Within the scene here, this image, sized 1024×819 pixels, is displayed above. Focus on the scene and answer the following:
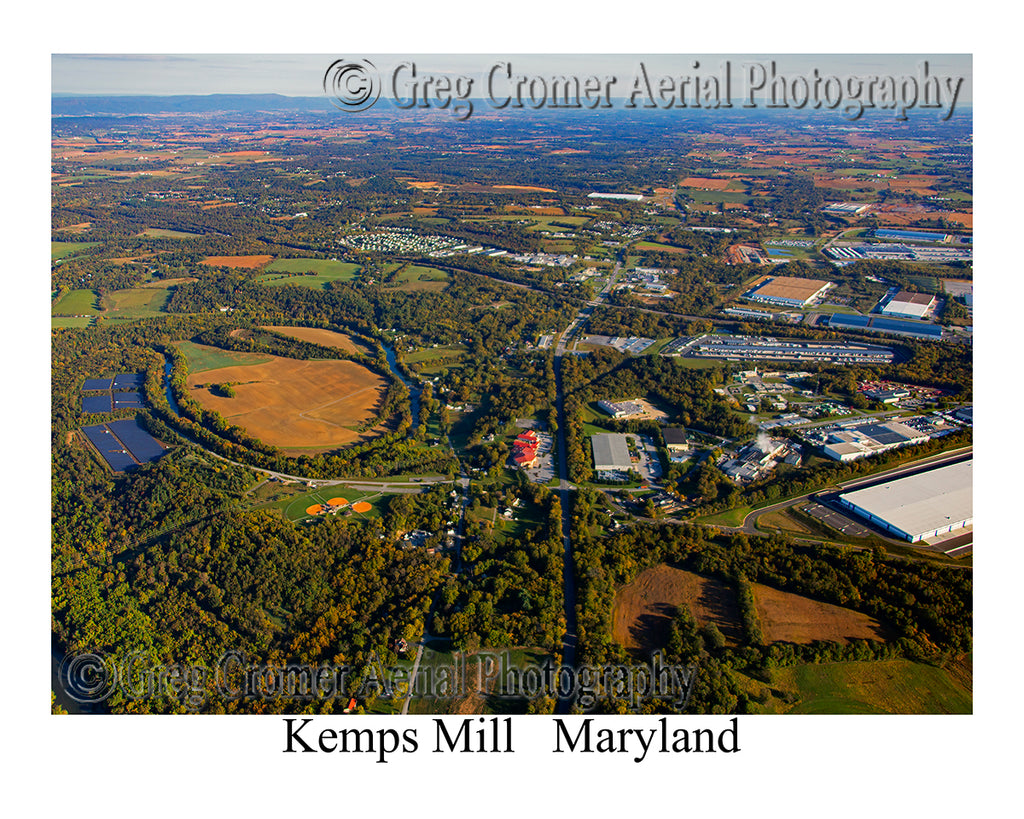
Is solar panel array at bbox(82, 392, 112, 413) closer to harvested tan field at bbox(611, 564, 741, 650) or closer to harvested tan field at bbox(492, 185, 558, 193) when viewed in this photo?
harvested tan field at bbox(611, 564, 741, 650)

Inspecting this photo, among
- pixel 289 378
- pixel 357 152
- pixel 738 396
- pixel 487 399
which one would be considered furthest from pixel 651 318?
pixel 357 152

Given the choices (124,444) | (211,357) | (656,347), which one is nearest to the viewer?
(124,444)

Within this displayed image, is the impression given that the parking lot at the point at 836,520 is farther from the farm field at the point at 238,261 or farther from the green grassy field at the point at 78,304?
the farm field at the point at 238,261

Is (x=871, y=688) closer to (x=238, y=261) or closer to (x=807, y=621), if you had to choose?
(x=807, y=621)

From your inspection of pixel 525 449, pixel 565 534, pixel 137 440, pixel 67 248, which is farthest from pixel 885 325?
pixel 67 248

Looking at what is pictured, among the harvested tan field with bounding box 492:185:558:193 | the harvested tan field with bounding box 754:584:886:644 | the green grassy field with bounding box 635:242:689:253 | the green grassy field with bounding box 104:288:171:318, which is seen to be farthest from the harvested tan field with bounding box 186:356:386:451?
the harvested tan field with bounding box 492:185:558:193

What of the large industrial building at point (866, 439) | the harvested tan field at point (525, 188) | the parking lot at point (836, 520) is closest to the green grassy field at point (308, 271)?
the harvested tan field at point (525, 188)
